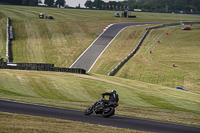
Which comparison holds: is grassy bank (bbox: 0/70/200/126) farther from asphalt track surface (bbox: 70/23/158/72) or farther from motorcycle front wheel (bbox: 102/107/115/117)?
asphalt track surface (bbox: 70/23/158/72)

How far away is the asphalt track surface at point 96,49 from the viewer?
62.6m

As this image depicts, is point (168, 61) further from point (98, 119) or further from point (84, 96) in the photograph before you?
point (98, 119)

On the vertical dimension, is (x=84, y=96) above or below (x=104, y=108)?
below

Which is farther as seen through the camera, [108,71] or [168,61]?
[168,61]

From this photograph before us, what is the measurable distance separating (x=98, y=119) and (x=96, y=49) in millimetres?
55124

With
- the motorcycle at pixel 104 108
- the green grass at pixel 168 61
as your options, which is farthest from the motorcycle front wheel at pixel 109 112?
the green grass at pixel 168 61

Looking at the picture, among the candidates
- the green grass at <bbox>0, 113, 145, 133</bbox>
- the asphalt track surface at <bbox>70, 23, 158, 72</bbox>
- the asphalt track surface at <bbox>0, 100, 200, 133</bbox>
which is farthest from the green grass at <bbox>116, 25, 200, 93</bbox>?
the green grass at <bbox>0, 113, 145, 133</bbox>

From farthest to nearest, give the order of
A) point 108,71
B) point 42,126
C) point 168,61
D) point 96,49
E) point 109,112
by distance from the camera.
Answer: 1. point 96,49
2. point 168,61
3. point 108,71
4. point 109,112
5. point 42,126

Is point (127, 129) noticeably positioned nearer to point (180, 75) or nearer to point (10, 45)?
point (180, 75)

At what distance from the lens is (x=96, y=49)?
73188mm

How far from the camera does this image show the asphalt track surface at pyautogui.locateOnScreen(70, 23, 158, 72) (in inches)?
2464

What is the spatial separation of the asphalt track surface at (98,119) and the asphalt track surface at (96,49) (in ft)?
125

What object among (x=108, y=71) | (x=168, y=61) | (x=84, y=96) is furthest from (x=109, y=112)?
(x=168, y=61)

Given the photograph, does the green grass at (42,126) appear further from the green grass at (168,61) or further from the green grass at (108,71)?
the green grass at (168,61)
